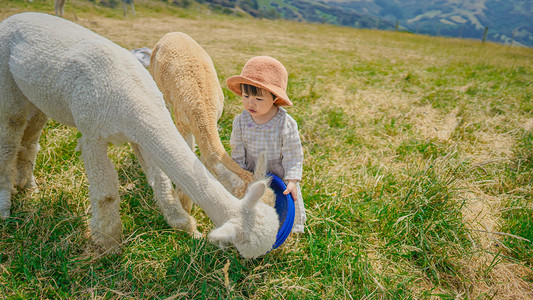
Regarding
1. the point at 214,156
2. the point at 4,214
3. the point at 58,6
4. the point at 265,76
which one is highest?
the point at 58,6

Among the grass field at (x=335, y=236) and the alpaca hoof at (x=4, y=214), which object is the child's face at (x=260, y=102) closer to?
the grass field at (x=335, y=236)

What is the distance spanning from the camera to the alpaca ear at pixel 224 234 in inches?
59.3

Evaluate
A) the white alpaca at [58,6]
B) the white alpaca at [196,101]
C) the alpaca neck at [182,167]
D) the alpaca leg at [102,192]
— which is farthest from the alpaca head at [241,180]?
the white alpaca at [58,6]

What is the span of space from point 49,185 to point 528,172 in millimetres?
5323

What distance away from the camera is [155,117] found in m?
1.99

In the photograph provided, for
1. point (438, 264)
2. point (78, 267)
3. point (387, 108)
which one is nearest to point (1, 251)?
point (78, 267)

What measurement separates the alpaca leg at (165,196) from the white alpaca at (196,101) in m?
0.30

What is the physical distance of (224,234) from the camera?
5.01 ft

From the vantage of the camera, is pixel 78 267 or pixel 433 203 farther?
pixel 433 203

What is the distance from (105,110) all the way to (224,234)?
122 centimetres

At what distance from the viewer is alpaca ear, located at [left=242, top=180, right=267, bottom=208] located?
1613 millimetres

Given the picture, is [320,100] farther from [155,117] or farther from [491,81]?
[491,81]

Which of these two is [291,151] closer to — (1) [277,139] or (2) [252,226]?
(1) [277,139]

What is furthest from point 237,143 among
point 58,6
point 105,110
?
point 58,6
